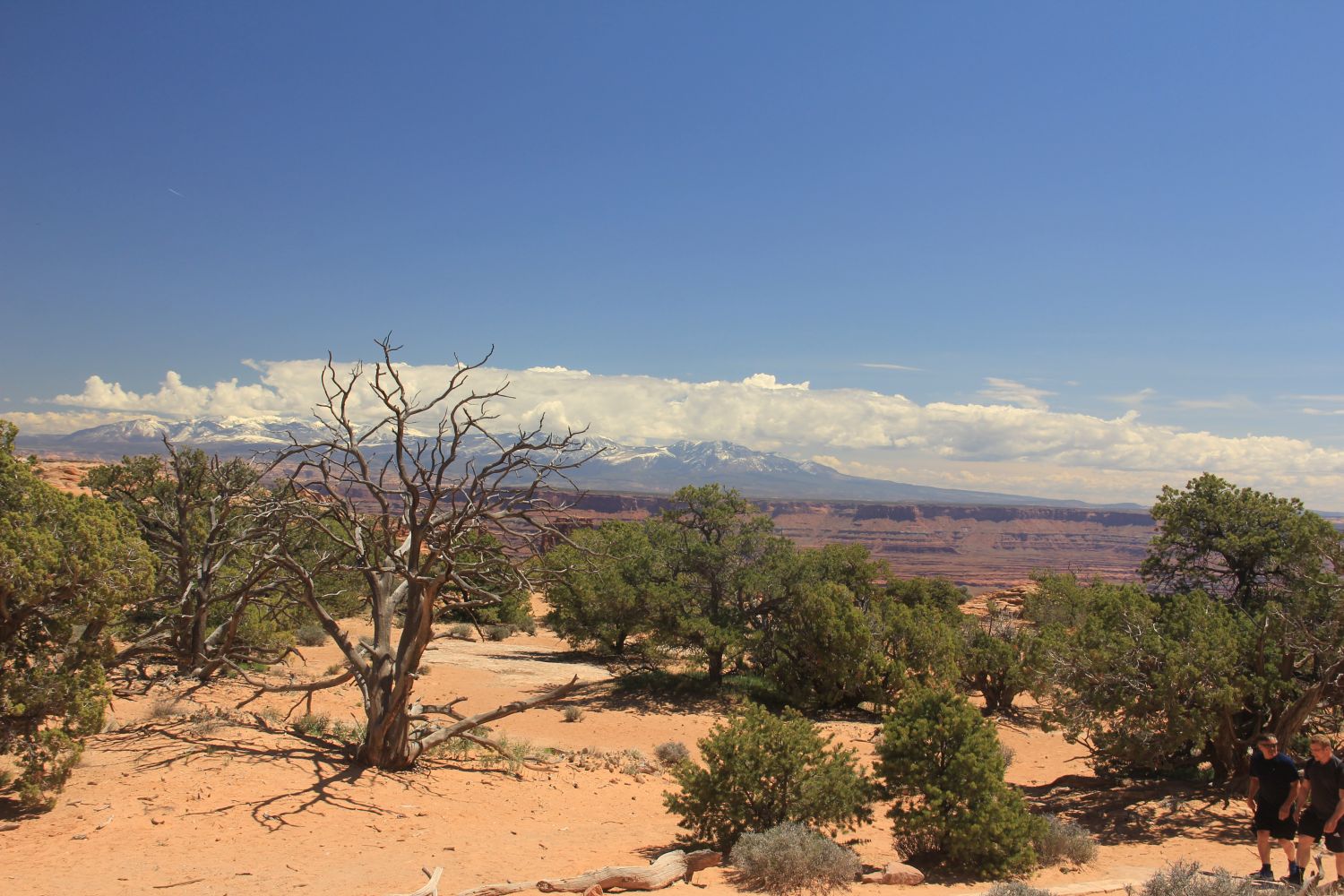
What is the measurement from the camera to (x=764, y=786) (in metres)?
9.81

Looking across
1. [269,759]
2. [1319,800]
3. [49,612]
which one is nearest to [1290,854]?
[1319,800]

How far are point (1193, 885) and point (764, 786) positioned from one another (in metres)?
4.48

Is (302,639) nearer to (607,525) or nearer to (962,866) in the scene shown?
(607,525)

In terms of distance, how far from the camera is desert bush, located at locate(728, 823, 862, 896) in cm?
829

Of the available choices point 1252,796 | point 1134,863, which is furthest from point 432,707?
point 1252,796

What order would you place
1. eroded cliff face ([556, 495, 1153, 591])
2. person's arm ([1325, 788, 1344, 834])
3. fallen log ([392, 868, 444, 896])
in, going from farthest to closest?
1. eroded cliff face ([556, 495, 1153, 591])
2. person's arm ([1325, 788, 1344, 834])
3. fallen log ([392, 868, 444, 896])

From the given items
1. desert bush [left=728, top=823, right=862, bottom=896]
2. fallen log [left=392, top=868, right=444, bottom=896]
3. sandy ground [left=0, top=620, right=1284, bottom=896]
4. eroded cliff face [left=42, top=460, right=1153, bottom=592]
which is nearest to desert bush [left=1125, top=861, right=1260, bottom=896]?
sandy ground [left=0, top=620, right=1284, bottom=896]

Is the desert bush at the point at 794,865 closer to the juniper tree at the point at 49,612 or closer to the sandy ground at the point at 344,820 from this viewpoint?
the sandy ground at the point at 344,820

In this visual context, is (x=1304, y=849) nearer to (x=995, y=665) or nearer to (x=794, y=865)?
(x=794, y=865)

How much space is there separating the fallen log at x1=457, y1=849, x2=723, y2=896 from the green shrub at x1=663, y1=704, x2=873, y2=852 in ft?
2.25

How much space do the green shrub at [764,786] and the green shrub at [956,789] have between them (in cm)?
61

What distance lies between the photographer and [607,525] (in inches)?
1476

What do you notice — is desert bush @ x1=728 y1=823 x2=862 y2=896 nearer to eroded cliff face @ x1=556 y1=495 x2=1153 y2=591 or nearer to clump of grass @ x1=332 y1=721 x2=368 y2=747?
clump of grass @ x1=332 y1=721 x2=368 y2=747

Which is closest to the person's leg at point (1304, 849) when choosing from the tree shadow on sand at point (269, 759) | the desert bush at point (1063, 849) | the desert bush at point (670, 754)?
the desert bush at point (1063, 849)
